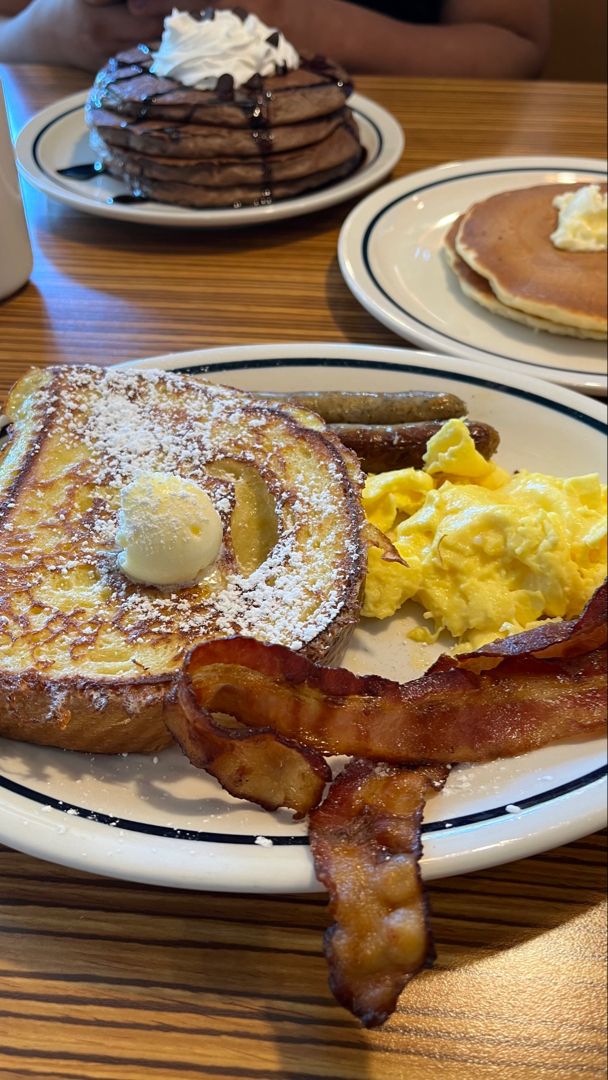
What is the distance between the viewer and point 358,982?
2.76 ft

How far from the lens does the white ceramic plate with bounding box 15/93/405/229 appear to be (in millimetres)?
2418

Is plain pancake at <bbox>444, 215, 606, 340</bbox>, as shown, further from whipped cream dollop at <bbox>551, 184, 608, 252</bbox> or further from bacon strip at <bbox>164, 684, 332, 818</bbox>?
bacon strip at <bbox>164, 684, 332, 818</bbox>

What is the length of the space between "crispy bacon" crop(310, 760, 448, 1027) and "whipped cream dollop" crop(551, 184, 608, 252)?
1647 millimetres

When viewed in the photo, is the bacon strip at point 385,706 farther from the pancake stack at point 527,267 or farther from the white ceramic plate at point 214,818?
the pancake stack at point 527,267

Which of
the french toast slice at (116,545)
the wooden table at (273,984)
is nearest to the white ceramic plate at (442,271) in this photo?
the french toast slice at (116,545)

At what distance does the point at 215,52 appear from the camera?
8.25 ft

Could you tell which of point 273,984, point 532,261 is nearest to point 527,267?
point 532,261

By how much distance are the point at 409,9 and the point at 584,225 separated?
235 cm

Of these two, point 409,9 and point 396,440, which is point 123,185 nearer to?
point 396,440

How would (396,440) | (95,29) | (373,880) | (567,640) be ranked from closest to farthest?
(373,880) → (567,640) → (396,440) → (95,29)

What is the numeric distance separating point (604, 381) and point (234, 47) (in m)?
1.62

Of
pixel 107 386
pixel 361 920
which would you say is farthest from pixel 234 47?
pixel 361 920

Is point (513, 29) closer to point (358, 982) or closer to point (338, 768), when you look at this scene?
point (338, 768)

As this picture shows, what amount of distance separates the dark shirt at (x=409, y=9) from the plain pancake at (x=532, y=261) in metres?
2.01
